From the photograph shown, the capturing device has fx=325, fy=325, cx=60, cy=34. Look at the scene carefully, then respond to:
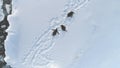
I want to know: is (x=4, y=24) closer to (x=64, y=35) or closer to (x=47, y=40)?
(x=47, y=40)

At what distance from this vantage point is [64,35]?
251 cm

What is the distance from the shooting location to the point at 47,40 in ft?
8.18

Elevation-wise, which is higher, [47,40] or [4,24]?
[4,24]

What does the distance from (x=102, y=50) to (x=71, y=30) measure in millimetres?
283

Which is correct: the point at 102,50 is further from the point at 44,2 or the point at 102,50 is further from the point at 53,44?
the point at 44,2

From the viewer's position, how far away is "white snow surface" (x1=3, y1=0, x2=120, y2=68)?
2.47 m

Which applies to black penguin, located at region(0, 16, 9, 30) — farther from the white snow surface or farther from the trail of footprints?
the trail of footprints

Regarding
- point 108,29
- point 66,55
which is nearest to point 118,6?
point 108,29

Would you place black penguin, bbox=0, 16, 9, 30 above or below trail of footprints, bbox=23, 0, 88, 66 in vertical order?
above

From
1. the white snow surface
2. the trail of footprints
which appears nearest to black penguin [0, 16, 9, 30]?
the white snow surface

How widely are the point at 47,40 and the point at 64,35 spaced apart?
137 mm

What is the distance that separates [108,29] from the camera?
2514 millimetres

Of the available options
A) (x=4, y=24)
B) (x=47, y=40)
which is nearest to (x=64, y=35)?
(x=47, y=40)

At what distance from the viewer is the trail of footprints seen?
8.09 ft
